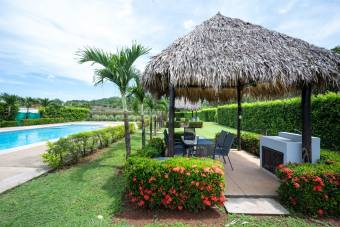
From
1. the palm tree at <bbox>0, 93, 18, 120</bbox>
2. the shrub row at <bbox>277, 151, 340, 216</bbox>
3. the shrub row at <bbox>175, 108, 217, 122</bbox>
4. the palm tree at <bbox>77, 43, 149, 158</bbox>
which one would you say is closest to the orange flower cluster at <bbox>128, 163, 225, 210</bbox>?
the shrub row at <bbox>277, 151, 340, 216</bbox>

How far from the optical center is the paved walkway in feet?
15.5

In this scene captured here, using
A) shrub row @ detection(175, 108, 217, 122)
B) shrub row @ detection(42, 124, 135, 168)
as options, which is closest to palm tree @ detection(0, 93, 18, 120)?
shrub row @ detection(42, 124, 135, 168)

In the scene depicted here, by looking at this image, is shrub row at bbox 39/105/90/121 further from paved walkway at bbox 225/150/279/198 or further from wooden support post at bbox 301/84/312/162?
wooden support post at bbox 301/84/312/162

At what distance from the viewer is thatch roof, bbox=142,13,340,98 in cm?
479

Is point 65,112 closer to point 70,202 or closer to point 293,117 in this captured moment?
point 293,117

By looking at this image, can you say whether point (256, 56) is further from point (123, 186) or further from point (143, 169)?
point (123, 186)

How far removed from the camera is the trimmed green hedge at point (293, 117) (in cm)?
834

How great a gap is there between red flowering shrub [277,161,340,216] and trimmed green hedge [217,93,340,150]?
541 centimetres

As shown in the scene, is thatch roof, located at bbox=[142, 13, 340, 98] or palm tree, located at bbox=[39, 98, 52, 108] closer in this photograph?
thatch roof, located at bbox=[142, 13, 340, 98]

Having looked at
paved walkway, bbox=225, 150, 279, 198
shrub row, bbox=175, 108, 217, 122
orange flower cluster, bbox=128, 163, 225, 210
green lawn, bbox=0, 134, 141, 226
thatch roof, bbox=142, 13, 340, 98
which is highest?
thatch roof, bbox=142, 13, 340, 98

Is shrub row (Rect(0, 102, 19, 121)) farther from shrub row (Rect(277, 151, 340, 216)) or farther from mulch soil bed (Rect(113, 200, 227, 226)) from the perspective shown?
shrub row (Rect(277, 151, 340, 216))

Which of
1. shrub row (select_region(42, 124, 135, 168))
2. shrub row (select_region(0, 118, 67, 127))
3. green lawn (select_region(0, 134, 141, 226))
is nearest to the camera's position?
green lawn (select_region(0, 134, 141, 226))

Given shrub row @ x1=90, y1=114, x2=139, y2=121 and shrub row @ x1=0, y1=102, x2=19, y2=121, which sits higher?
shrub row @ x1=0, y1=102, x2=19, y2=121

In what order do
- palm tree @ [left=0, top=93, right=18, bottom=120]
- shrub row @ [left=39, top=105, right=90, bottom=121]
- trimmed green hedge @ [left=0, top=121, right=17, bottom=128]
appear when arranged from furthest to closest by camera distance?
1. shrub row @ [left=39, top=105, right=90, bottom=121]
2. palm tree @ [left=0, top=93, right=18, bottom=120]
3. trimmed green hedge @ [left=0, top=121, right=17, bottom=128]
